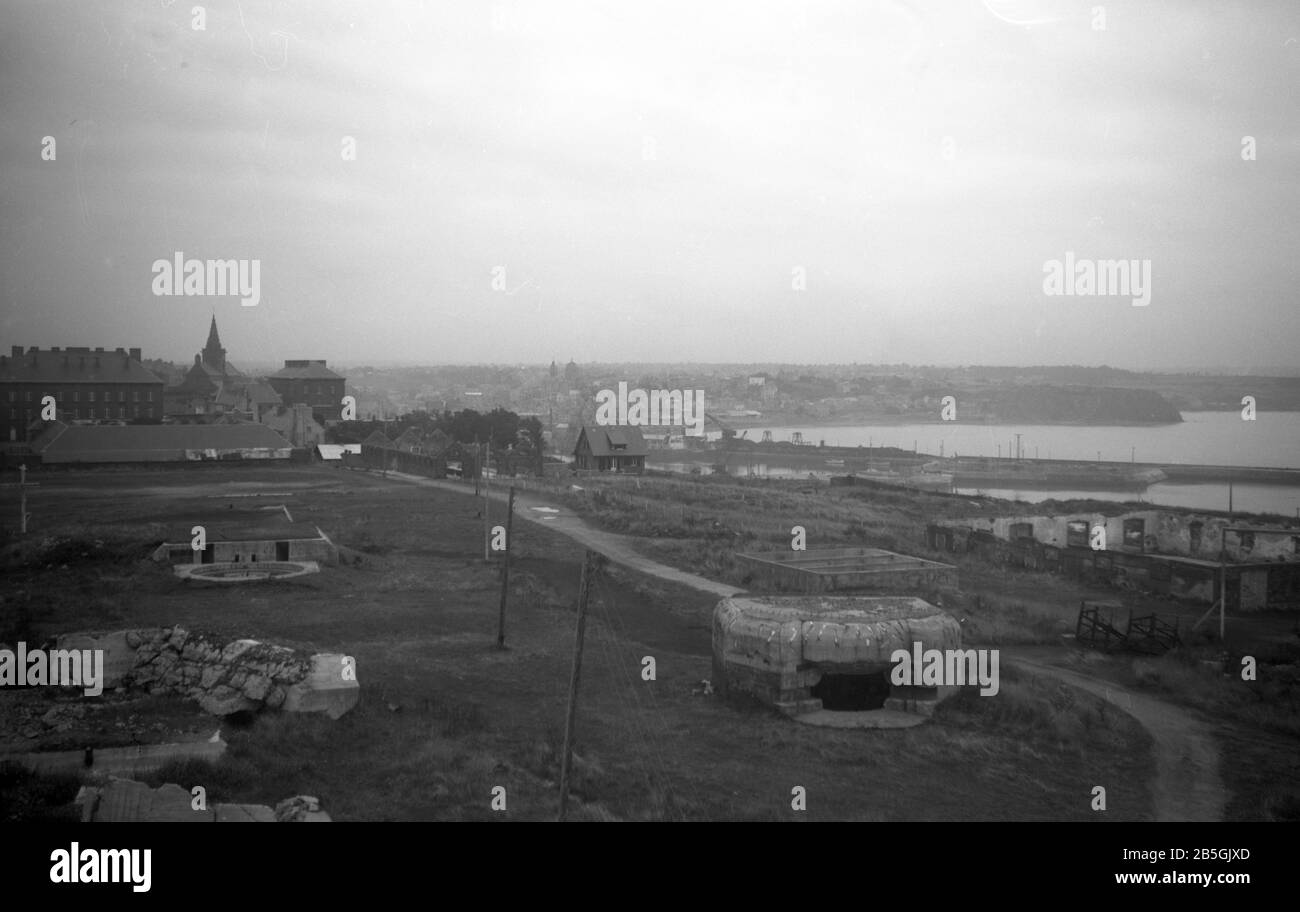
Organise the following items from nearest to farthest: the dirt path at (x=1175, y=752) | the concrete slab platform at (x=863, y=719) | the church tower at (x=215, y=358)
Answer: the dirt path at (x=1175, y=752) < the concrete slab platform at (x=863, y=719) < the church tower at (x=215, y=358)

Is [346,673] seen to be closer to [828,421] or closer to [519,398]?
[519,398]

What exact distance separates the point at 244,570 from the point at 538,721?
37.6ft

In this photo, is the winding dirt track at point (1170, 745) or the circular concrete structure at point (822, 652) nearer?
the winding dirt track at point (1170, 745)

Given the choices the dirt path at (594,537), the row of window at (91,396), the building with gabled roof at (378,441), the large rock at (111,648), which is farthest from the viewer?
the building with gabled roof at (378,441)

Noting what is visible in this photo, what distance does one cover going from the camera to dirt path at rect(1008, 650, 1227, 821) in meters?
10.7

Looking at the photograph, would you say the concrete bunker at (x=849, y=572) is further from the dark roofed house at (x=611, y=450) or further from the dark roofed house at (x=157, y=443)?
the dark roofed house at (x=157, y=443)

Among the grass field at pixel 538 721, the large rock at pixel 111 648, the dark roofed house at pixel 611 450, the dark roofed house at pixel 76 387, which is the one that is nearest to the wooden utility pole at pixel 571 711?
the grass field at pixel 538 721

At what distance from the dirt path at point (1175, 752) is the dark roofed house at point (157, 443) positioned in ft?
122

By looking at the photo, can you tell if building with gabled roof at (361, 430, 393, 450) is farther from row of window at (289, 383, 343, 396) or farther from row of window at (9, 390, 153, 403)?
row of window at (9, 390, 153, 403)

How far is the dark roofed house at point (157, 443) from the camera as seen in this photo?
38.6 metres

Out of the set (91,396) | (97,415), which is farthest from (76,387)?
(97,415)

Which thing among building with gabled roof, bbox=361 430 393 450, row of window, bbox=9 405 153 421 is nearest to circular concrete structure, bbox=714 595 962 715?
row of window, bbox=9 405 153 421

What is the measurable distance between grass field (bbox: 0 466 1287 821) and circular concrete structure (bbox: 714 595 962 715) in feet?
1.60
